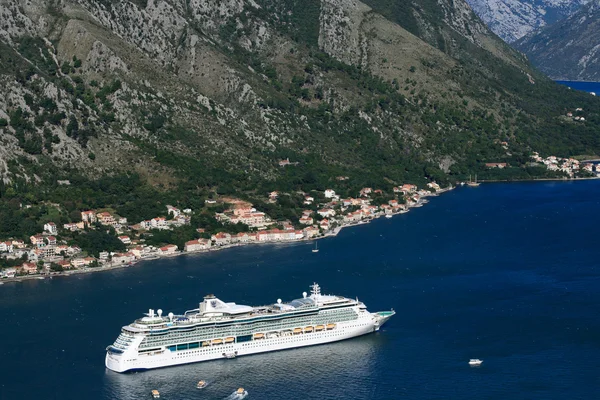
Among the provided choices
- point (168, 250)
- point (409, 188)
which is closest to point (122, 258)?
point (168, 250)

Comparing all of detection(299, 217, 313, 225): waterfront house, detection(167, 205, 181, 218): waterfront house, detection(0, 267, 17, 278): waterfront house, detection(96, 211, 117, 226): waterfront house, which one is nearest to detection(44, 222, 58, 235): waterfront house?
detection(96, 211, 117, 226): waterfront house

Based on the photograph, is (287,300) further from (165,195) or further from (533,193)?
(533,193)

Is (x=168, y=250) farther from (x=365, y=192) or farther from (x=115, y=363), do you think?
(x=365, y=192)

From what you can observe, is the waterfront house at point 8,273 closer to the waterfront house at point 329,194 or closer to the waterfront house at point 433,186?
the waterfront house at point 329,194

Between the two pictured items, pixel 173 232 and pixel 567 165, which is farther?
pixel 567 165

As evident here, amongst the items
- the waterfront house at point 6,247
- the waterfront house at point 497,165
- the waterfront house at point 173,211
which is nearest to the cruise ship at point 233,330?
the waterfront house at point 6,247

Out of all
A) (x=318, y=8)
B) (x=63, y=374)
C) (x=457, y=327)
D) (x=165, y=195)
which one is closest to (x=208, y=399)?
(x=63, y=374)
